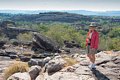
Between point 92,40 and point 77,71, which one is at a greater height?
point 92,40

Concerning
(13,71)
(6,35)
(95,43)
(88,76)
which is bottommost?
(6,35)

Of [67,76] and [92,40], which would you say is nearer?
[67,76]

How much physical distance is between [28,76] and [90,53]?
456 cm

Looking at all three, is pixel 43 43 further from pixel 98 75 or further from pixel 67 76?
pixel 98 75

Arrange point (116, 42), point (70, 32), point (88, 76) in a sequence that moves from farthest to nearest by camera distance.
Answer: point (70, 32) < point (116, 42) < point (88, 76)

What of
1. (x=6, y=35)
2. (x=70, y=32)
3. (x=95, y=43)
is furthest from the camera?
(x=6, y=35)

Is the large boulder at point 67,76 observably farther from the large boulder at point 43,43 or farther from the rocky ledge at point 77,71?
the large boulder at point 43,43

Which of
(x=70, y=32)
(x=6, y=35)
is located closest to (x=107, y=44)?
(x=70, y=32)

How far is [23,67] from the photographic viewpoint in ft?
75.5

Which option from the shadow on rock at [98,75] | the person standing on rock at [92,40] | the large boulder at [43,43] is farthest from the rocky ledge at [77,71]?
the large boulder at [43,43]

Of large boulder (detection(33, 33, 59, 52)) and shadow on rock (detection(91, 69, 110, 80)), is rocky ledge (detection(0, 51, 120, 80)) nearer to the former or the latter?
shadow on rock (detection(91, 69, 110, 80))

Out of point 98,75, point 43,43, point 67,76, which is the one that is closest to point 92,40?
point 98,75

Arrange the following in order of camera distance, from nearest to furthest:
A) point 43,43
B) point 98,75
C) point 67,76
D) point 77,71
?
point 98,75 → point 67,76 → point 77,71 → point 43,43

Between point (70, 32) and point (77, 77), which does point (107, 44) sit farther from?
point (77, 77)
